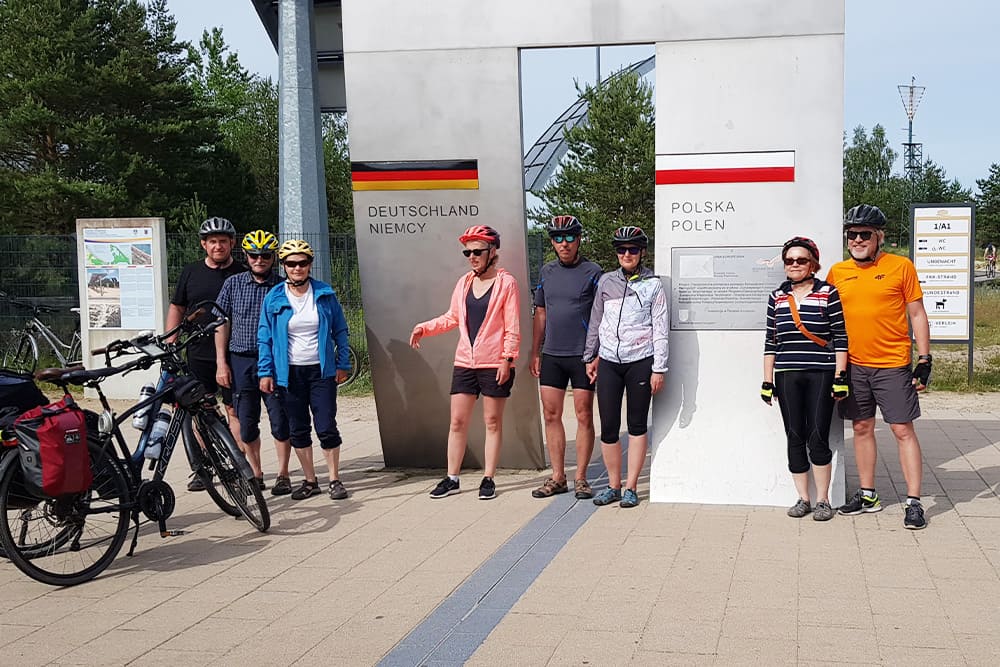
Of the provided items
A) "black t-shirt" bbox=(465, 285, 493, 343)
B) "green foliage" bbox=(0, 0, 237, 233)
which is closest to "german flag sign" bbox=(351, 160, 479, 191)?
"black t-shirt" bbox=(465, 285, 493, 343)

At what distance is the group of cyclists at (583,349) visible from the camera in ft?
21.2

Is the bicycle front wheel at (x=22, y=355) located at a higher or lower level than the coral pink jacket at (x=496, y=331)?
lower

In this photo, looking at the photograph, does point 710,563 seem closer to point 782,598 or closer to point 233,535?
point 782,598

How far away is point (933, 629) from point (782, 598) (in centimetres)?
69

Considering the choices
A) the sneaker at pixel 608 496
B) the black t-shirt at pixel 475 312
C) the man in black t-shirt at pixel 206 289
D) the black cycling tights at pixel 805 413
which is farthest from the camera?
the man in black t-shirt at pixel 206 289

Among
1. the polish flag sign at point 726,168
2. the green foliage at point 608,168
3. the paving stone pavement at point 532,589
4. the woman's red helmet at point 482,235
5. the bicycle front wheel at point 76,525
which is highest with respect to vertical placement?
the green foliage at point 608,168

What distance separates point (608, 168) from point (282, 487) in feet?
70.3

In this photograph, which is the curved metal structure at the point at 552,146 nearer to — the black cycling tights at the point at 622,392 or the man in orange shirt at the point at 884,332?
the black cycling tights at the point at 622,392

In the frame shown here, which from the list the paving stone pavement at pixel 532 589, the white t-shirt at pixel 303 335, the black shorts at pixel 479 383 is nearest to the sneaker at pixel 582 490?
the paving stone pavement at pixel 532 589

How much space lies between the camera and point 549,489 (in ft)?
24.4

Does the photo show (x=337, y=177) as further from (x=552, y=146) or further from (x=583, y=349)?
(x=583, y=349)

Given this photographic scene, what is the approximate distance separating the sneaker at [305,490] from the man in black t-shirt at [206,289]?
57 cm

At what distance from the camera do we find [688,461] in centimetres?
713

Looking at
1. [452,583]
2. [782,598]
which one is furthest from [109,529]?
[782,598]
